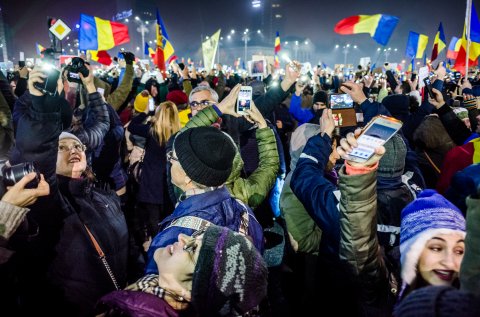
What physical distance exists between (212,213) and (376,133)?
98cm

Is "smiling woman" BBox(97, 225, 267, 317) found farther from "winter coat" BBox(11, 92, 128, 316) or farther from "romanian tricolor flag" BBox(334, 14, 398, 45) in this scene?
"romanian tricolor flag" BBox(334, 14, 398, 45)

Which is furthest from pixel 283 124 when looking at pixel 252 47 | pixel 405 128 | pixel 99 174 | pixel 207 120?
pixel 252 47

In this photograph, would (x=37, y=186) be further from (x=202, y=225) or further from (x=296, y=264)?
(x=296, y=264)

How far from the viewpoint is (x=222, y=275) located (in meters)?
1.37

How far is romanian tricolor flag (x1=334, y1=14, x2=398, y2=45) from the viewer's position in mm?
10586

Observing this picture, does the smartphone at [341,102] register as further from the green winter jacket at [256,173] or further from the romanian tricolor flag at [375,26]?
the romanian tricolor flag at [375,26]

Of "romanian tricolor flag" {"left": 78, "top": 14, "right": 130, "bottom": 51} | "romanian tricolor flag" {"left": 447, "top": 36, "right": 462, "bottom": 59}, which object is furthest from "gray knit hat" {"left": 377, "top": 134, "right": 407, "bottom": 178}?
"romanian tricolor flag" {"left": 447, "top": 36, "right": 462, "bottom": 59}

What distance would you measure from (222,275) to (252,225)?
0.79 meters

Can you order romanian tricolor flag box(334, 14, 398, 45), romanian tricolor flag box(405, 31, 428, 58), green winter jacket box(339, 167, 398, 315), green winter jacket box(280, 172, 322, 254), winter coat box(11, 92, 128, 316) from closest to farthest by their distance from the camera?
1. green winter jacket box(339, 167, 398, 315)
2. winter coat box(11, 92, 128, 316)
3. green winter jacket box(280, 172, 322, 254)
4. romanian tricolor flag box(334, 14, 398, 45)
5. romanian tricolor flag box(405, 31, 428, 58)

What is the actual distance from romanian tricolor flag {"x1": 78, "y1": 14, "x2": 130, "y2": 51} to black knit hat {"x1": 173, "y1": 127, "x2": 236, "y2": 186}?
9.18 metres

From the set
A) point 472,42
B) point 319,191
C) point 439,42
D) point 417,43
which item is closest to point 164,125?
point 319,191

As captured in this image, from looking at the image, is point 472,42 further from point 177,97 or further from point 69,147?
point 69,147

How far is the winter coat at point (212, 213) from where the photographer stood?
1.86 m

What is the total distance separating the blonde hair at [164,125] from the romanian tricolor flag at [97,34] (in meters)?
6.72
